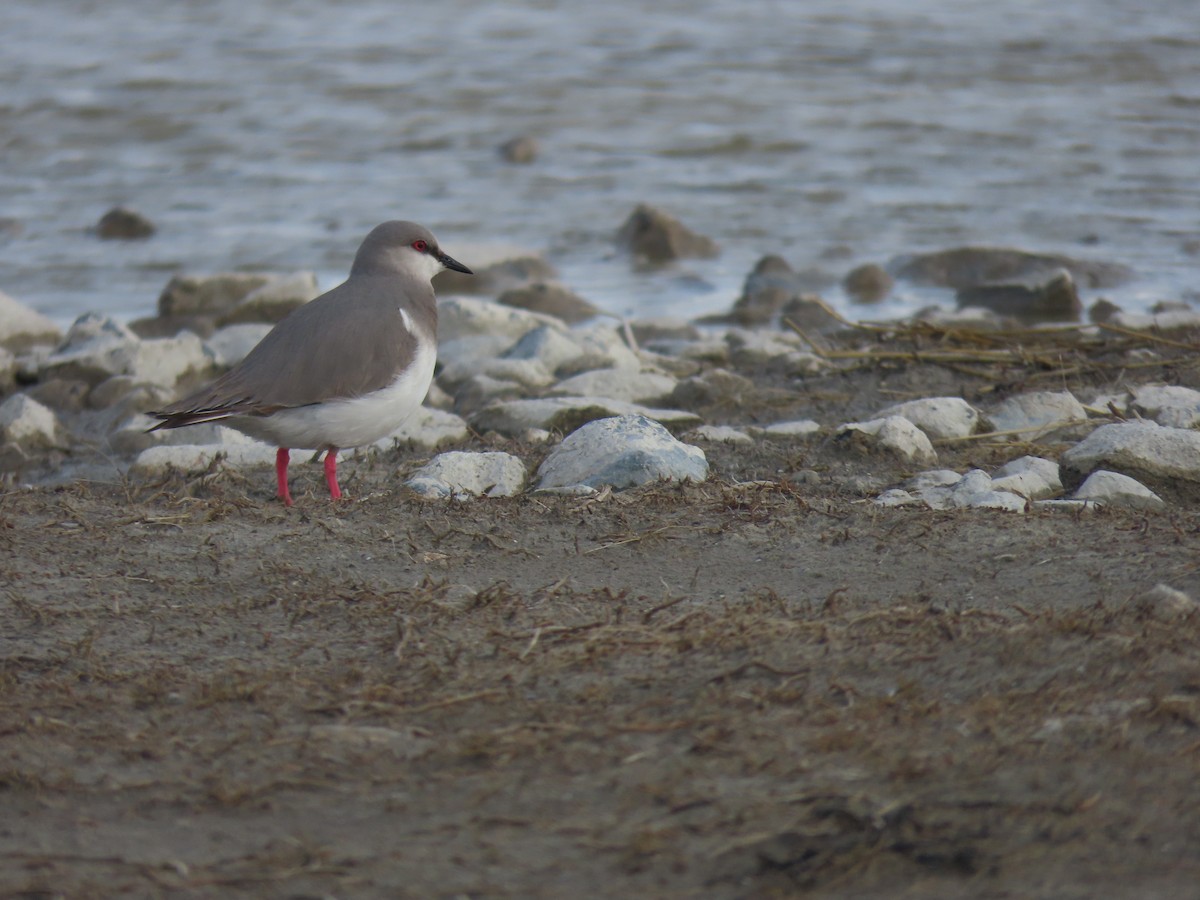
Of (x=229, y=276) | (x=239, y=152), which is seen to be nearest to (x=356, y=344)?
(x=229, y=276)

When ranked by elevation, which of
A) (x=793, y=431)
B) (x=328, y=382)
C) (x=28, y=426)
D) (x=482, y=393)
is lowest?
(x=28, y=426)

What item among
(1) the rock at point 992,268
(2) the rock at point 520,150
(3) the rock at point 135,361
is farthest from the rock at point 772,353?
(2) the rock at point 520,150

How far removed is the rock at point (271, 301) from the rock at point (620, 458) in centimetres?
487

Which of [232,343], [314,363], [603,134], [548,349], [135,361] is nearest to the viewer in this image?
[314,363]

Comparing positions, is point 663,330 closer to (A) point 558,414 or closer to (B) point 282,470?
(A) point 558,414

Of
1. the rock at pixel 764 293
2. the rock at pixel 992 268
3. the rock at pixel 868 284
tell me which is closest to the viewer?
the rock at pixel 764 293

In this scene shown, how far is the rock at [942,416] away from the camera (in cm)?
575

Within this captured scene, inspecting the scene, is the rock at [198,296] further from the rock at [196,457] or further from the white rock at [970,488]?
the white rock at [970,488]

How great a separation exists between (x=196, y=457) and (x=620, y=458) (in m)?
1.84

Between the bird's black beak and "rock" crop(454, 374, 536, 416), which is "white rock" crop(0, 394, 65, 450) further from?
the bird's black beak

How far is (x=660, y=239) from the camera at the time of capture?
11.3 m

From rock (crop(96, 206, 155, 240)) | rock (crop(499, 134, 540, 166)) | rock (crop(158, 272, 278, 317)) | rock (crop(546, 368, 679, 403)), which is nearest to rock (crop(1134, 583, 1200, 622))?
rock (crop(546, 368, 679, 403))

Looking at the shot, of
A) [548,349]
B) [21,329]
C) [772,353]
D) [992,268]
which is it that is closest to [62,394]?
[21,329]

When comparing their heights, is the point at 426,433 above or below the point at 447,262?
below
